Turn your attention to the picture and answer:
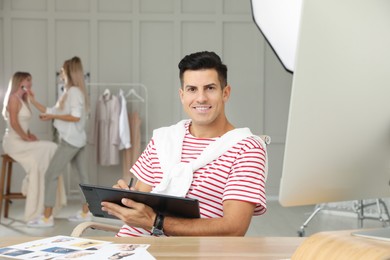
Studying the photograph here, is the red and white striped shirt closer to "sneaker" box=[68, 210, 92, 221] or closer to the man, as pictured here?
the man

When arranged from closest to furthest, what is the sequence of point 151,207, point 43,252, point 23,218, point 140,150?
point 43,252 < point 151,207 < point 23,218 < point 140,150

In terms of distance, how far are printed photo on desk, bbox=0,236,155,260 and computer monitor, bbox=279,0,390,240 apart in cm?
49

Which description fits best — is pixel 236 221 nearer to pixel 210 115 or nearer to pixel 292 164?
pixel 210 115

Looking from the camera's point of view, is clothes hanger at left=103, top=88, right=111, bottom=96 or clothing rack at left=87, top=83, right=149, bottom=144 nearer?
clothes hanger at left=103, top=88, right=111, bottom=96

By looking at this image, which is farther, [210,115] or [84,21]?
[84,21]

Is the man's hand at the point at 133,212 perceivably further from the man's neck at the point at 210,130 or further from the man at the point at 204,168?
the man's neck at the point at 210,130

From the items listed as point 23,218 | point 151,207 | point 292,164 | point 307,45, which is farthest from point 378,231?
point 23,218

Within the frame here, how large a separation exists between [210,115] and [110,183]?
5.84 m

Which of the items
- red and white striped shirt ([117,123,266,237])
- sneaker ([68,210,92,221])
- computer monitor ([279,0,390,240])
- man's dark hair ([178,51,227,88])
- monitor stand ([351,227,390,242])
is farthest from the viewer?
sneaker ([68,210,92,221])

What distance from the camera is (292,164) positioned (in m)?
0.89

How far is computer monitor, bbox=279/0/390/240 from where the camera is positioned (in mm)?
816

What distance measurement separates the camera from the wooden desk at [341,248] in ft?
2.75

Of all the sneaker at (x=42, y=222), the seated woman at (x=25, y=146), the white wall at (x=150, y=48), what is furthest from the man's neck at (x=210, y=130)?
the white wall at (x=150, y=48)

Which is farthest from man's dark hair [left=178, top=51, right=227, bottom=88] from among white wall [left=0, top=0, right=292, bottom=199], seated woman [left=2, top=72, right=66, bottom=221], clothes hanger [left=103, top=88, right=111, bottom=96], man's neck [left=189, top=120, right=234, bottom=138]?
white wall [left=0, top=0, right=292, bottom=199]
